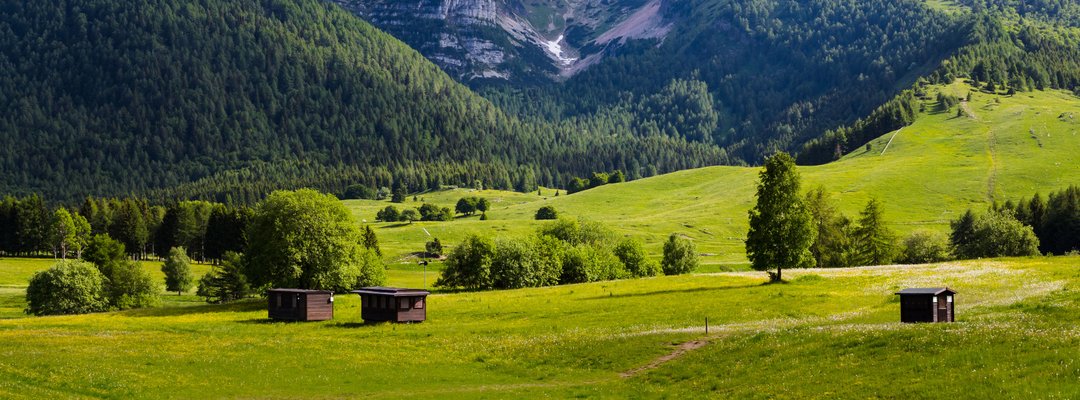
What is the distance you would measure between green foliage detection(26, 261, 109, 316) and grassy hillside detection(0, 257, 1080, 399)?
2695 cm

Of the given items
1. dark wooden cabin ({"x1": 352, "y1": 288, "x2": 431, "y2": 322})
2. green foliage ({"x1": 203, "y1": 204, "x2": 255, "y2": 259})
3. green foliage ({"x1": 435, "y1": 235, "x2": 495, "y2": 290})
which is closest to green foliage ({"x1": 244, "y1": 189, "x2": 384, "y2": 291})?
green foliage ({"x1": 435, "y1": 235, "x2": 495, "y2": 290})

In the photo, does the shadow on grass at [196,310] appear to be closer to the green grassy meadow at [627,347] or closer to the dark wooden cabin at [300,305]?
the green grassy meadow at [627,347]

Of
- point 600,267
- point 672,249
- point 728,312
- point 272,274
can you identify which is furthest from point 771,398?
point 672,249

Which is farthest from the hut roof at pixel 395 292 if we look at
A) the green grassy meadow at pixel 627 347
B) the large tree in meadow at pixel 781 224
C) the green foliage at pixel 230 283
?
the green foliage at pixel 230 283

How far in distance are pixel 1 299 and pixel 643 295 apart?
94.4m

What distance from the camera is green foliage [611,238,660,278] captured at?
153 metres

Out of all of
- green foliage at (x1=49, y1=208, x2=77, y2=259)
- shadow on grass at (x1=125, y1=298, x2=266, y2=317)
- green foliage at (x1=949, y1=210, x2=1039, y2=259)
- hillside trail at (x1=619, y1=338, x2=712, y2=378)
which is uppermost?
green foliage at (x1=49, y1=208, x2=77, y2=259)

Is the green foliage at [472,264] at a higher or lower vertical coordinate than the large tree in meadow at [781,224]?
lower

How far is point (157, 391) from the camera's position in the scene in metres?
47.7

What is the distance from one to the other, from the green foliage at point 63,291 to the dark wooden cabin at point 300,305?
42.2m

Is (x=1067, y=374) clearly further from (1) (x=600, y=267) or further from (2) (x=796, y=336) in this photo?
(1) (x=600, y=267)

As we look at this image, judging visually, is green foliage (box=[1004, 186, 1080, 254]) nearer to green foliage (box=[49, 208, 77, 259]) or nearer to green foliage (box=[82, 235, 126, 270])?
green foliage (box=[82, 235, 126, 270])

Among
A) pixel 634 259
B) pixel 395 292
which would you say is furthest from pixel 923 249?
pixel 395 292

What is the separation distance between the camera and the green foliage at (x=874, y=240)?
5689 inches
